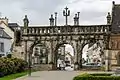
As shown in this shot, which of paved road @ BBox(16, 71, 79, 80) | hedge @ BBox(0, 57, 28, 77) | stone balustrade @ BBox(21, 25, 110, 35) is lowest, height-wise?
paved road @ BBox(16, 71, 79, 80)

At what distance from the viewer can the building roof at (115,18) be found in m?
67.2

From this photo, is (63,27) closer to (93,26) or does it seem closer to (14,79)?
(93,26)

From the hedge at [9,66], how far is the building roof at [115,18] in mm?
15922

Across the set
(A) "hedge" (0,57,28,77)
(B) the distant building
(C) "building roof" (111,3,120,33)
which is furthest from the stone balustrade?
(A) "hedge" (0,57,28,77)

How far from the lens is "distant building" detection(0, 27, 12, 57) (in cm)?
7431

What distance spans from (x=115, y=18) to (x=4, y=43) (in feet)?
68.0

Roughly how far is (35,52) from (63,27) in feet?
115

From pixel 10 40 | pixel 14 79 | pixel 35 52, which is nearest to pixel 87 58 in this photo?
pixel 35 52

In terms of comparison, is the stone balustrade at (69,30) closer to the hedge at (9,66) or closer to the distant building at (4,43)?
the distant building at (4,43)

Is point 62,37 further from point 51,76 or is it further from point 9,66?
point 51,76

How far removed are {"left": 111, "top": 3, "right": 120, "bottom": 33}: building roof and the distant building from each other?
20130 mm

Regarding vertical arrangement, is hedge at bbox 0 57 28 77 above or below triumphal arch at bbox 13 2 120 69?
below

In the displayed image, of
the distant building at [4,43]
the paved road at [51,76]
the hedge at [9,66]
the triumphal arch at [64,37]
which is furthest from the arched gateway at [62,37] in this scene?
the paved road at [51,76]

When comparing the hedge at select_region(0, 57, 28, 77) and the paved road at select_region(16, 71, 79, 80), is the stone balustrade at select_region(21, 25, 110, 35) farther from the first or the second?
the paved road at select_region(16, 71, 79, 80)
